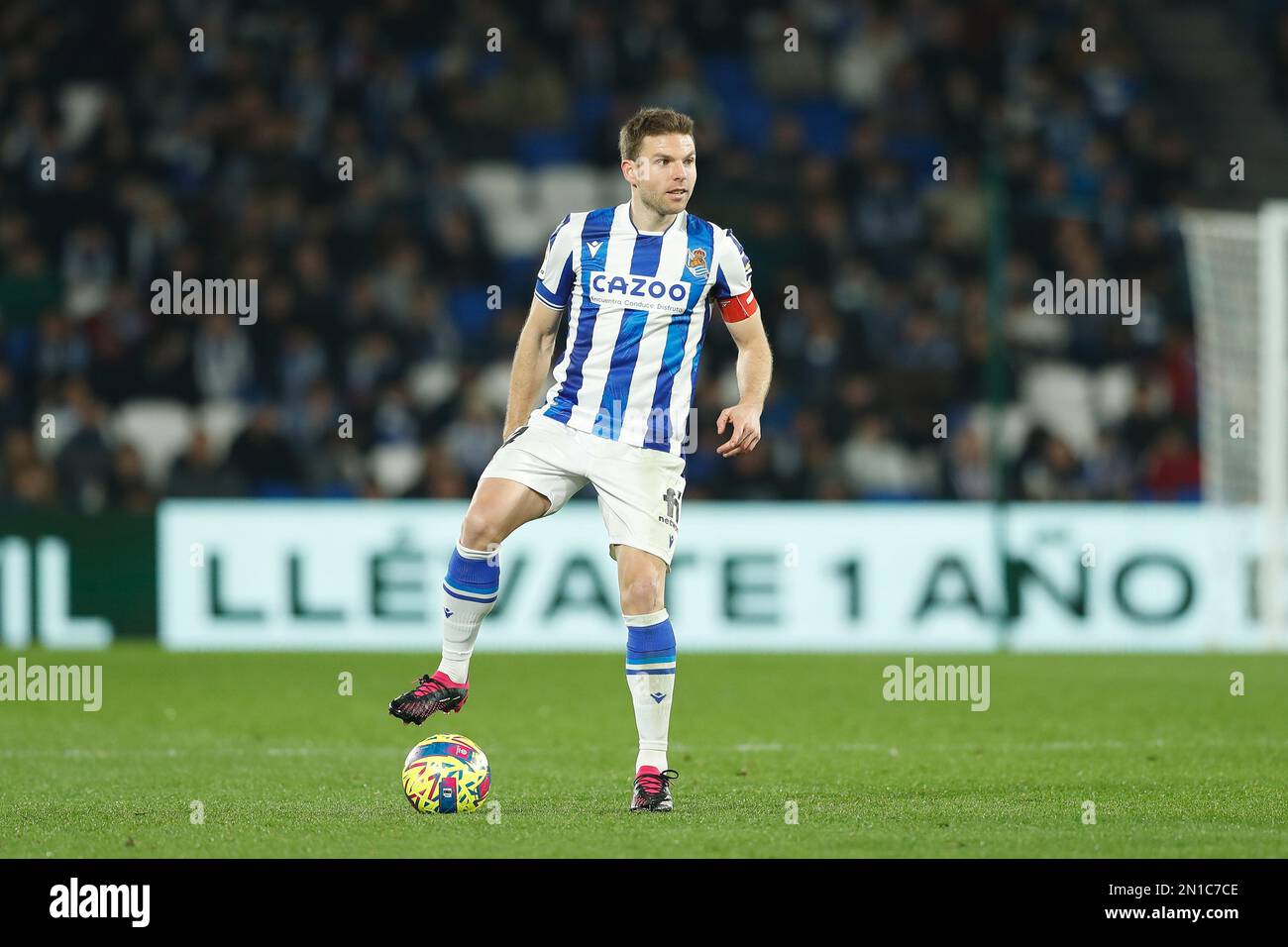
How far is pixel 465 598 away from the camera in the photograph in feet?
24.2

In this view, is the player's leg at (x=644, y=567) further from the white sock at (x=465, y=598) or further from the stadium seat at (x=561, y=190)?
A: the stadium seat at (x=561, y=190)

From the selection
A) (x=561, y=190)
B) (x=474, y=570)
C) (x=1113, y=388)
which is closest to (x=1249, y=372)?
(x=1113, y=388)

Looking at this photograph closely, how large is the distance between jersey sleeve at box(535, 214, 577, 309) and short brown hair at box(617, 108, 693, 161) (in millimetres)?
368

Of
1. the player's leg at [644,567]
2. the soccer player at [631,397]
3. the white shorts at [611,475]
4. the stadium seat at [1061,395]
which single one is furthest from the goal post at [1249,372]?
the player's leg at [644,567]

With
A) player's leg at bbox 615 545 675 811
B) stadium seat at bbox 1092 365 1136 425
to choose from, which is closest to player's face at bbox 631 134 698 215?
player's leg at bbox 615 545 675 811

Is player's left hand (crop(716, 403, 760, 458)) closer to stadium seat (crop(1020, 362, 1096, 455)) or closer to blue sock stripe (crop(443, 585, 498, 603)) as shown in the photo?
blue sock stripe (crop(443, 585, 498, 603))

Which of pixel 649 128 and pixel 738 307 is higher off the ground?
pixel 649 128

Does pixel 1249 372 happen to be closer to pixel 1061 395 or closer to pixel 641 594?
pixel 1061 395

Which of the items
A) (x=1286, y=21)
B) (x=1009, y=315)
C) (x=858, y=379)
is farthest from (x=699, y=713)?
(x=1286, y=21)

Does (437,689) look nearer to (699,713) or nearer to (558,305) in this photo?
(558,305)

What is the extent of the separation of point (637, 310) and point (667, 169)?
52cm

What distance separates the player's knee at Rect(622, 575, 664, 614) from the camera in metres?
7.13

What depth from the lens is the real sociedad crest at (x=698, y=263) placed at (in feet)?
24.2

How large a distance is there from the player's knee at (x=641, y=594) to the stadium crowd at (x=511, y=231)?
8.18 metres
